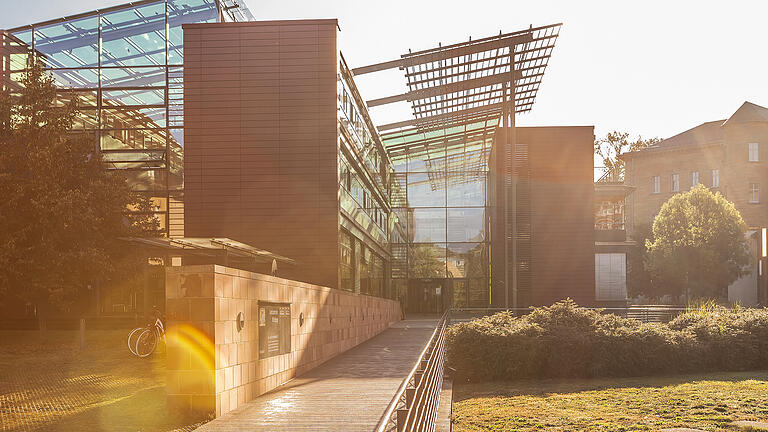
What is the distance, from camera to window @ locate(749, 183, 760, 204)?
253 ft

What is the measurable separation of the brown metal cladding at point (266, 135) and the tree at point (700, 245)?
4087 cm

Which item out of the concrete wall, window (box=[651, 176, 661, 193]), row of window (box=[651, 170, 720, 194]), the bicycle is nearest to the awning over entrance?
the bicycle

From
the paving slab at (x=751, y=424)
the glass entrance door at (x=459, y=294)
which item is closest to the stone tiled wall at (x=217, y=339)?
the paving slab at (x=751, y=424)

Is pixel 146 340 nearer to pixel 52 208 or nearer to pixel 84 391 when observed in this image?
pixel 84 391

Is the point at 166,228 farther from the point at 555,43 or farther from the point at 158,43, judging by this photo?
the point at 555,43

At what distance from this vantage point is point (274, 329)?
1181 centimetres

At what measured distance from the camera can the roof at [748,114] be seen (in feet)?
252

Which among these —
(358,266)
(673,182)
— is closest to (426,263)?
(358,266)

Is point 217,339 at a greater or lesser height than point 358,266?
lesser

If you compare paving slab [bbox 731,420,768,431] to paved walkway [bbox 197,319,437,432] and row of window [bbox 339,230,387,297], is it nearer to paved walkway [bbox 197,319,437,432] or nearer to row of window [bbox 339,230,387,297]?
paved walkway [bbox 197,319,437,432]

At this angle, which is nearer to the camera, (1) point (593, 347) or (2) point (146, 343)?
(1) point (593, 347)

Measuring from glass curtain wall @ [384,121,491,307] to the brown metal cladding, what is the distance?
1973cm

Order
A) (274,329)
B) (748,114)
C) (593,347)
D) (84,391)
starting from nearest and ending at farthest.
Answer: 1. (84,391)
2. (274,329)
3. (593,347)
4. (748,114)

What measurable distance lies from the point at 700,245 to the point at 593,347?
153 feet
